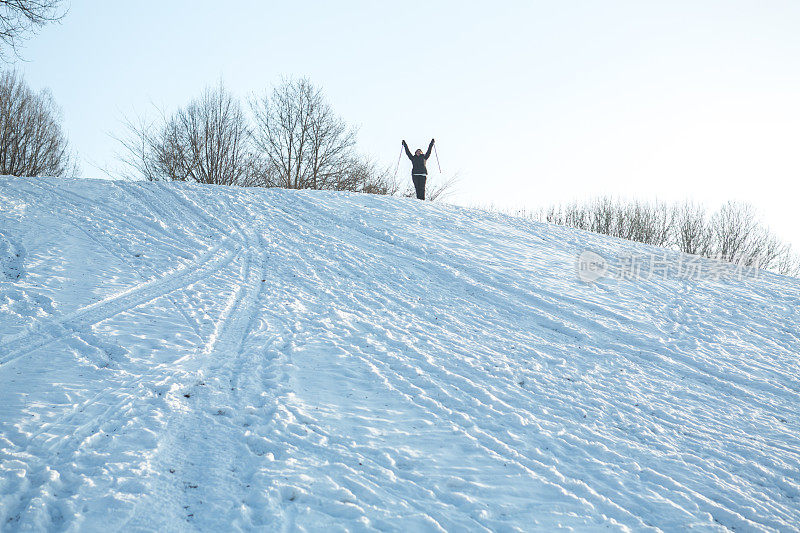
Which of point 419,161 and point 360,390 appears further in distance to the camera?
point 419,161

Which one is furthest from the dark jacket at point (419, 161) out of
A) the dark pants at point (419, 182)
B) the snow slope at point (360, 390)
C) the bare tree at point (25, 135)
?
the bare tree at point (25, 135)

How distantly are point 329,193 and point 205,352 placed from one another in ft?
30.4

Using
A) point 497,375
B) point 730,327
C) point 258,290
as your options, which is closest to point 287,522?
point 497,375

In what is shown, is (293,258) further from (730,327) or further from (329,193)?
(730,327)

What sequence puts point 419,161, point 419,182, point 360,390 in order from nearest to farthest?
1. point 360,390
2. point 419,161
3. point 419,182

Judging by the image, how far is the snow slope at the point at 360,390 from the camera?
3.19 meters

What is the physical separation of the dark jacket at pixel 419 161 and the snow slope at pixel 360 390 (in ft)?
21.2

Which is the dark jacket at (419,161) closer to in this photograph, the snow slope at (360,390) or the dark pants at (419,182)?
the dark pants at (419,182)

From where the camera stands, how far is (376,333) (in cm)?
607

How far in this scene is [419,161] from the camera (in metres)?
15.2

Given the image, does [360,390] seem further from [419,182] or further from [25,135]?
[25,135]

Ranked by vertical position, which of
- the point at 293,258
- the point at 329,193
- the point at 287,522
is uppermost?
the point at 329,193

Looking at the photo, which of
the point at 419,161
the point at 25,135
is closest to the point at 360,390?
the point at 419,161

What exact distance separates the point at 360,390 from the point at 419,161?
37.9 ft
